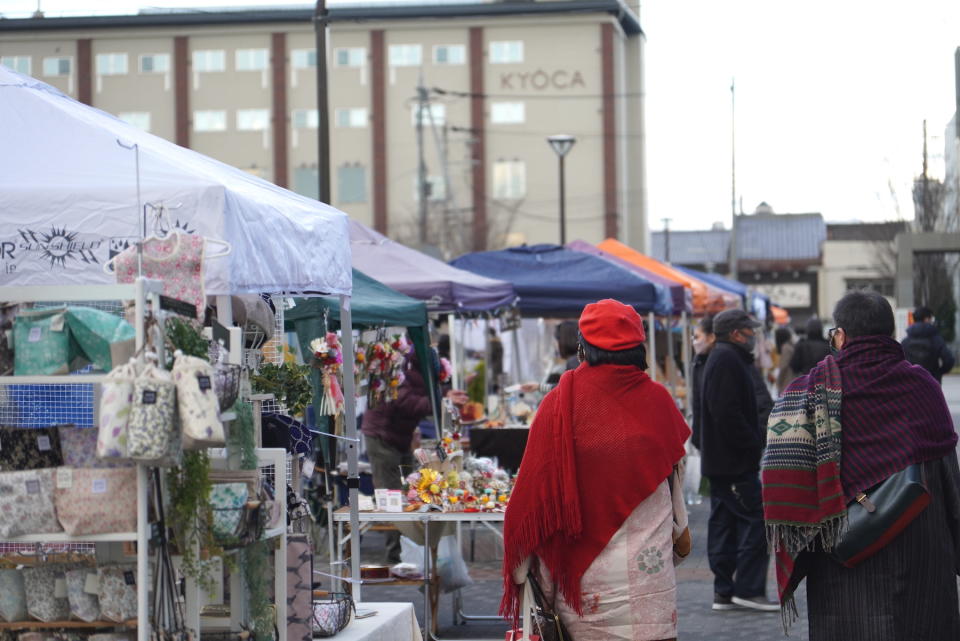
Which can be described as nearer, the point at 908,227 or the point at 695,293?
the point at 695,293

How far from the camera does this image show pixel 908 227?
43.1 m

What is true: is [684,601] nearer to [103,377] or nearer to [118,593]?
[118,593]

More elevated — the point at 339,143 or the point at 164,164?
the point at 339,143

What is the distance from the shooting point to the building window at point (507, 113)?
56188mm

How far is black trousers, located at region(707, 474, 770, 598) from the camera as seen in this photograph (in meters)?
9.03

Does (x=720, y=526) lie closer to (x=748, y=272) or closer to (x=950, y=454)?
(x=950, y=454)

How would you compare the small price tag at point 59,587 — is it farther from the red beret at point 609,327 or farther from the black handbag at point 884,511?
the black handbag at point 884,511

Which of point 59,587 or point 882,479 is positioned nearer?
point 59,587

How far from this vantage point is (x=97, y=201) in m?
5.42

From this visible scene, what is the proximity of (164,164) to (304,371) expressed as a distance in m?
1.58

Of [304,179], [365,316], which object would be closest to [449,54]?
[304,179]

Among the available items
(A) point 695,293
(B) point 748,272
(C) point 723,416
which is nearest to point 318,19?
(C) point 723,416

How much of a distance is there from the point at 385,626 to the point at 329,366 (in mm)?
2506

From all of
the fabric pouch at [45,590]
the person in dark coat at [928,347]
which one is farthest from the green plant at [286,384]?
the person in dark coat at [928,347]
